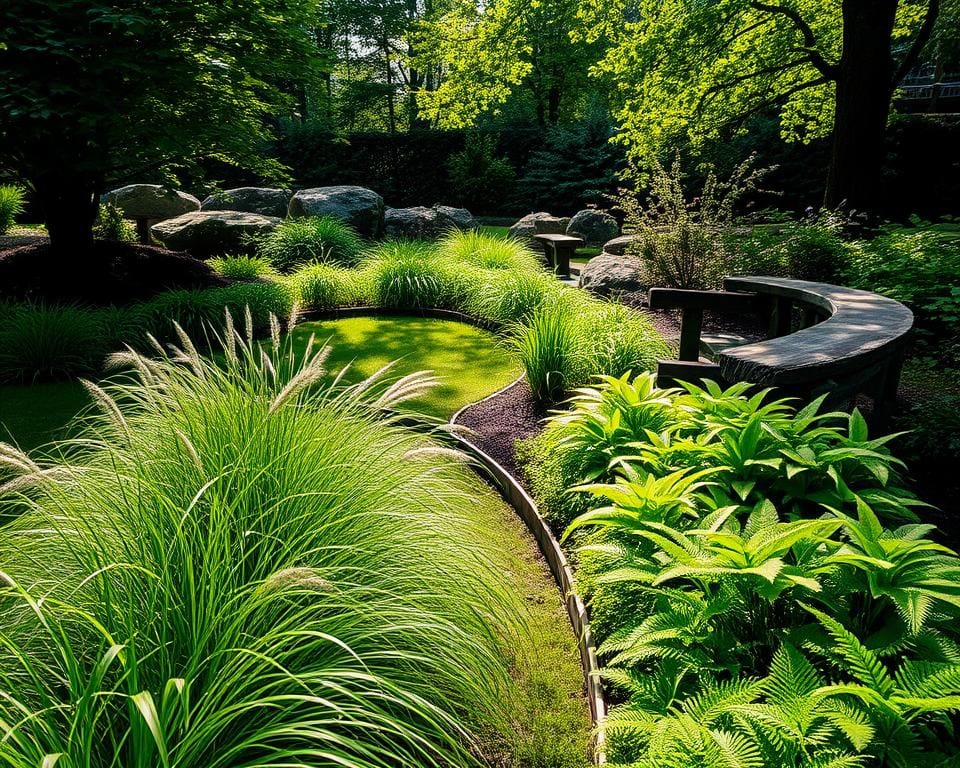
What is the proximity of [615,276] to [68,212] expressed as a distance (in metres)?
7.10

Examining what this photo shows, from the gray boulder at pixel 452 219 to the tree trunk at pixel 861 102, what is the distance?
786cm

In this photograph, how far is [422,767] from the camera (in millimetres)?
1624

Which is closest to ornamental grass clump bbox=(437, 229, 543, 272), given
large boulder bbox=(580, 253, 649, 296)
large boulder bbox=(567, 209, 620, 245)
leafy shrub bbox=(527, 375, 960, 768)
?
large boulder bbox=(580, 253, 649, 296)

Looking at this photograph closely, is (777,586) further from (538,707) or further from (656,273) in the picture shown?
(656,273)

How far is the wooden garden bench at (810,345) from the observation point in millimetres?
2744

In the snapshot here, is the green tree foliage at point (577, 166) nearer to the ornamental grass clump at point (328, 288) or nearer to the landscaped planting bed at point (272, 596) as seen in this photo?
the ornamental grass clump at point (328, 288)

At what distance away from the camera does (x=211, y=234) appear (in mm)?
12164

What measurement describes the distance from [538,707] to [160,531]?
1.42 metres

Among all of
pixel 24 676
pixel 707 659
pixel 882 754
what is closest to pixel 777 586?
pixel 707 659

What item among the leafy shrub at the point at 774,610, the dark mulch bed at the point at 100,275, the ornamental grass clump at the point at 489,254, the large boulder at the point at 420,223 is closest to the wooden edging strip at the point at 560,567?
the leafy shrub at the point at 774,610

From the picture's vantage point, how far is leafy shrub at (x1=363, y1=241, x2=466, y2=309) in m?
9.09

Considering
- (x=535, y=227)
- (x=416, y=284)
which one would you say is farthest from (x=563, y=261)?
(x=535, y=227)

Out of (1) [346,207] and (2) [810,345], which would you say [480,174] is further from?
(2) [810,345]

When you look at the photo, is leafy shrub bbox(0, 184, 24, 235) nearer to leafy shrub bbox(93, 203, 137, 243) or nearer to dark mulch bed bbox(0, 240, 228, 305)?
leafy shrub bbox(93, 203, 137, 243)
